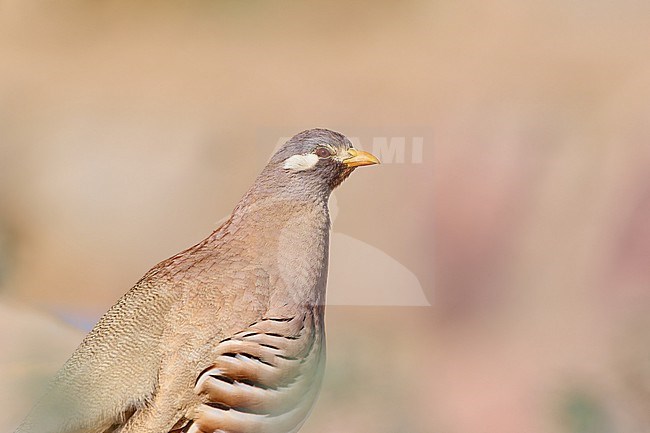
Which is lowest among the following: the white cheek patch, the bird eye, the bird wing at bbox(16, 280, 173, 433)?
the bird wing at bbox(16, 280, 173, 433)

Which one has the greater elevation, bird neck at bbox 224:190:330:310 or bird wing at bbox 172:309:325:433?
bird neck at bbox 224:190:330:310

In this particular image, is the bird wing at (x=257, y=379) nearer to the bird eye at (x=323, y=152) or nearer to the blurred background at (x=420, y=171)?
the blurred background at (x=420, y=171)

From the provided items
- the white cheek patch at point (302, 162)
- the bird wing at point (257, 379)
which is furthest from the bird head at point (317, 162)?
the bird wing at point (257, 379)

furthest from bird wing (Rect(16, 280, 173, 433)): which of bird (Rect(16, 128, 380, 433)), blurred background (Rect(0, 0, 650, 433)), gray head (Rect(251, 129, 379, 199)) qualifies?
gray head (Rect(251, 129, 379, 199))

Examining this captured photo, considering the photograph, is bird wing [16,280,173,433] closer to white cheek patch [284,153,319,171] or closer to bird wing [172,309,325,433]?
bird wing [172,309,325,433]

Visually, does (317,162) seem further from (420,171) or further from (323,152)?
(420,171)

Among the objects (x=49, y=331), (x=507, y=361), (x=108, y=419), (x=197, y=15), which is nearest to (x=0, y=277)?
(x=49, y=331)

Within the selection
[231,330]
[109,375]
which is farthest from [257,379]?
[109,375]
